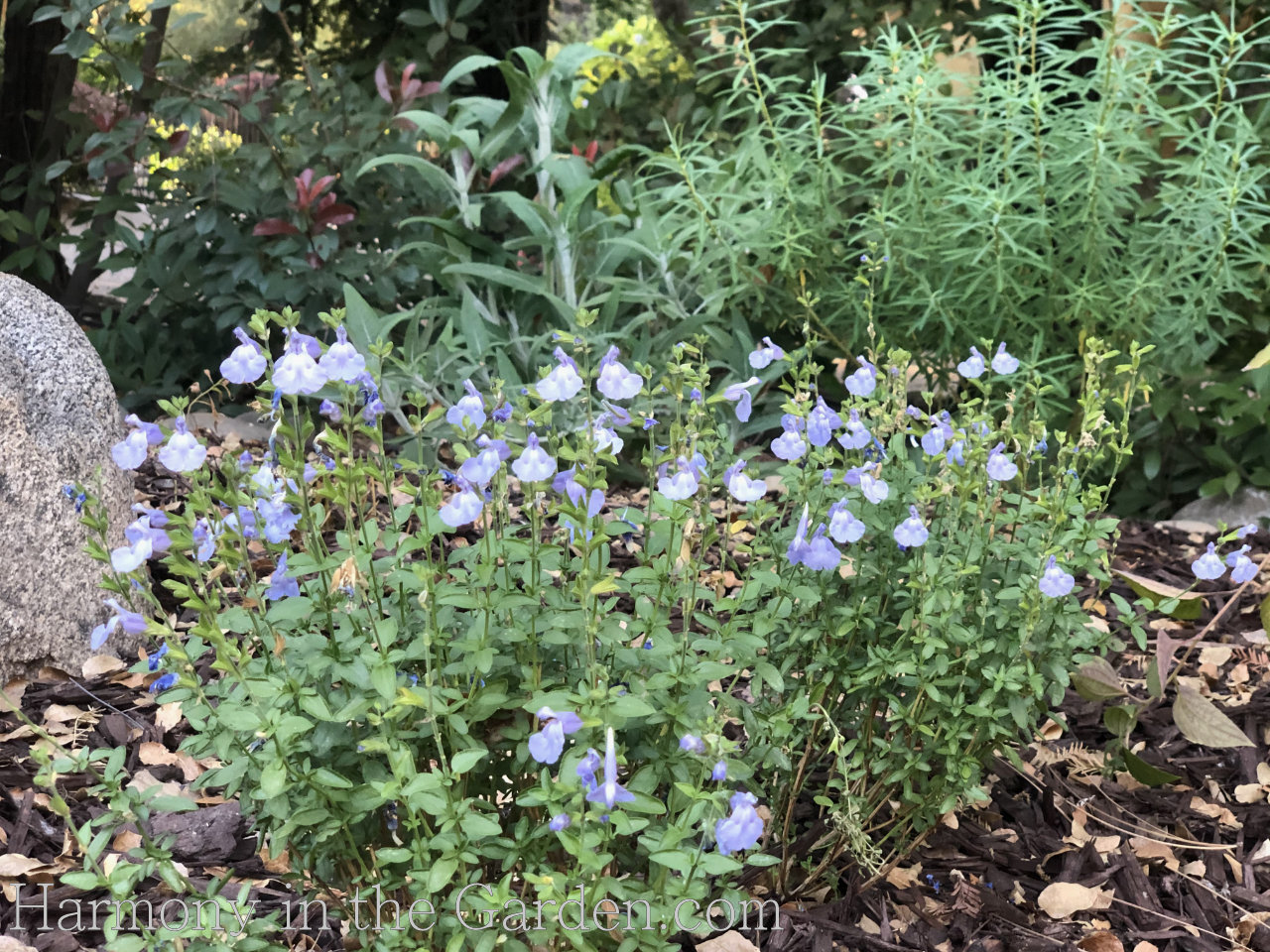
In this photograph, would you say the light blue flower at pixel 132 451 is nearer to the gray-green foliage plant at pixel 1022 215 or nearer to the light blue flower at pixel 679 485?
the light blue flower at pixel 679 485

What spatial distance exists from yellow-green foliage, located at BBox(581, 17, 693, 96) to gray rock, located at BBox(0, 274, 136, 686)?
2.95 metres

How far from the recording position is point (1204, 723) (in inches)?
85.8

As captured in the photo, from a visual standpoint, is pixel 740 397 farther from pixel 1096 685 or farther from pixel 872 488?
pixel 1096 685

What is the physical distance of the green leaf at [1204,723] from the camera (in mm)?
2158

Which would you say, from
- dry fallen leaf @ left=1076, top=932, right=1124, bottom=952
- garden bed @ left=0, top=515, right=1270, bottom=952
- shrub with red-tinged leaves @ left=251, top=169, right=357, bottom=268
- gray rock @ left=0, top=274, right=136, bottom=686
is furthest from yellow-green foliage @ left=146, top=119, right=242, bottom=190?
dry fallen leaf @ left=1076, top=932, right=1124, bottom=952

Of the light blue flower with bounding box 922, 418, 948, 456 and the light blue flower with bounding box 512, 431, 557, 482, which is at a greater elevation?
the light blue flower with bounding box 512, 431, 557, 482

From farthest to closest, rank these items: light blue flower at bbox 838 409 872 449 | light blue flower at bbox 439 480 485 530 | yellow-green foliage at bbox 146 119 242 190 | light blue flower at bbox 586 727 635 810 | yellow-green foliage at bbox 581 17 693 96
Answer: yellow-green foliage at bbox 581 17 693 96, yellow-green foliage at bbox 146 119 242 190, light blue flower at bbox 838 409 872 449, light blue flower at bbox 439 480 485 530, light blue flower at bbox 586 727 635 810

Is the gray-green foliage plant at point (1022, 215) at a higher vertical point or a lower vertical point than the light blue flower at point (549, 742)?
lower

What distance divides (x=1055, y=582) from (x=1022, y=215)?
6.35 feet

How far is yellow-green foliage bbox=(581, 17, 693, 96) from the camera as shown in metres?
→ 5.33

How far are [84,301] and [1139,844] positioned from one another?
4097mm

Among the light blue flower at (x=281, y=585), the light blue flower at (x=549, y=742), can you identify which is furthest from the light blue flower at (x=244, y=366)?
the light blue flower at (x=549, y=742)

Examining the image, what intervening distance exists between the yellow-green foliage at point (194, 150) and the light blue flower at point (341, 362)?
9.07 feet

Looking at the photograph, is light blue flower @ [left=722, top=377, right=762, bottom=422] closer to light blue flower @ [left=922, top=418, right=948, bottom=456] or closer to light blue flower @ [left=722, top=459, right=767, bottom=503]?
light blue flower @ [left=722, top=459, right=767, bottom=503]
